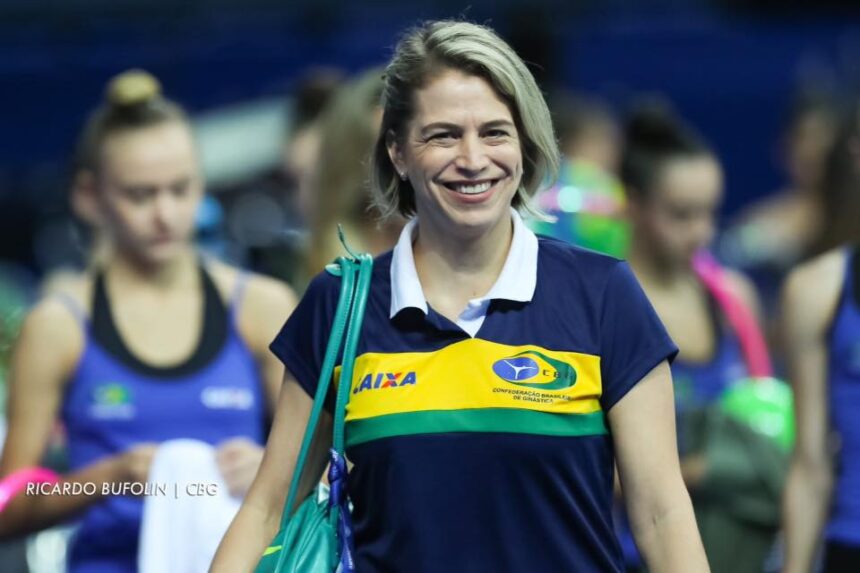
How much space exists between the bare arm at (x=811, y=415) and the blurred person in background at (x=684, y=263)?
0.95 m

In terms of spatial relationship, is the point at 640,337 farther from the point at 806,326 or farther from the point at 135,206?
the point at 135,206

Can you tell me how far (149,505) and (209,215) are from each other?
4.24 m

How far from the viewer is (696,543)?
3256 millimetres

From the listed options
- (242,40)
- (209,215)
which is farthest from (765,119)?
(209,215)

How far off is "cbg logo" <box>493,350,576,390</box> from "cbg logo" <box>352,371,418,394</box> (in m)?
0.17

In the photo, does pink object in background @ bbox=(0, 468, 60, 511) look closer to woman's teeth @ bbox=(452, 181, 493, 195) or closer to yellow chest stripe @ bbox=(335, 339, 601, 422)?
yellow chest stripe @ bbox=(335, 339, 601, 422)

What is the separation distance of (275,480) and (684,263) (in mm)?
3188

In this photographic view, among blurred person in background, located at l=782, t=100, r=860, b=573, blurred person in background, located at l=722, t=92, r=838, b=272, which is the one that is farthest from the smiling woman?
blurred person in background, located at l=722, t=92, r=838, b=272

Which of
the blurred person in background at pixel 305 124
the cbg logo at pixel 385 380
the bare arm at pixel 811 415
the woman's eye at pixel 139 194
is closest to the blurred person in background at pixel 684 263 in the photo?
the bare arm at pixel 811 415

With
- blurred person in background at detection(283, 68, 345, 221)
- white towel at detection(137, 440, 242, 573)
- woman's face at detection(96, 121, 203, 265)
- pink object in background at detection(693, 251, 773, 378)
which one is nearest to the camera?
white towel at detection(137, 440, 242, 573)

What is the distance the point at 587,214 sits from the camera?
6.34 metres

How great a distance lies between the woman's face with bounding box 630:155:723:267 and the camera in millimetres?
6359

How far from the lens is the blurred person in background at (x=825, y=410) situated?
4594 millimetres

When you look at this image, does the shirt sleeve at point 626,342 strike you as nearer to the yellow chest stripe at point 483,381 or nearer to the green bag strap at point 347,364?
the yellow chest stripe at point 483,381
